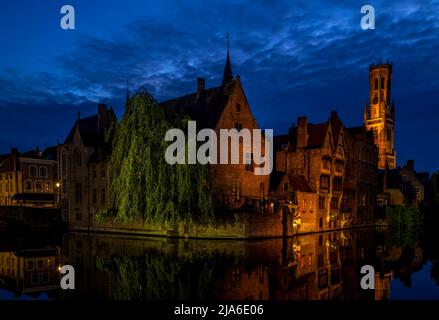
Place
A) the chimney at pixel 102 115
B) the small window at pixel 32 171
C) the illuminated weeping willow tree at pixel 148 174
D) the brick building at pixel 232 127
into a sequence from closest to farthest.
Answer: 1. the illuminated weeping willow tree at pixel 148 174
2. the brick building at pixel 232 127
3. the chimney at pixel 102 115
4. the small window at pixel 32 171

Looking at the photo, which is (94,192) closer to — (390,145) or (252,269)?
(252,269)

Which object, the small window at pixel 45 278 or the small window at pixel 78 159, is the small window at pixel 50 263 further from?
the small window at pixel 78 159

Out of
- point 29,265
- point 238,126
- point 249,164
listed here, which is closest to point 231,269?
point 29,265

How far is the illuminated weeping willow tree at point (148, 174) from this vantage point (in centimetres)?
2769

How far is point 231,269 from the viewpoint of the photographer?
19.0 metres

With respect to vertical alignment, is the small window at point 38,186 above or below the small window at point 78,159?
below

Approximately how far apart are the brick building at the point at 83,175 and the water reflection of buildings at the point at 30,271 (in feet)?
55.3

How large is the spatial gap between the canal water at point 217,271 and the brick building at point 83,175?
14650mm

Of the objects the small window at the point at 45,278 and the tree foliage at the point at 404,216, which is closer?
the small window at the point at 45,278

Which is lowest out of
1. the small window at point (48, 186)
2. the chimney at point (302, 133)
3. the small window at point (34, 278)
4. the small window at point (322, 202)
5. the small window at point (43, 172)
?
the small window at point (34, 278)

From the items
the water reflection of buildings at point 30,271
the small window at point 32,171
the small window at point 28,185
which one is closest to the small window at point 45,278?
the water reflection of buildings at point 30,271

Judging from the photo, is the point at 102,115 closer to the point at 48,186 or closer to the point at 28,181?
the point at 28,181

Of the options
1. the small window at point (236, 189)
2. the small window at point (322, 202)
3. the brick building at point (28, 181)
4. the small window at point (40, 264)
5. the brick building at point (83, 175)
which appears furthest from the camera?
the brick building at point (28, 181)

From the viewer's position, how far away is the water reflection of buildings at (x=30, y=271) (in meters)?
16.0
